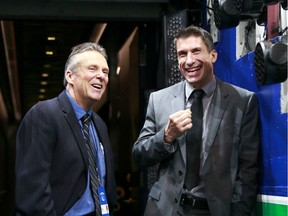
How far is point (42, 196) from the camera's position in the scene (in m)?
2.77

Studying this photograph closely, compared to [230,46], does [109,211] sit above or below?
below

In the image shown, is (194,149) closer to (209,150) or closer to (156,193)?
(209,150)

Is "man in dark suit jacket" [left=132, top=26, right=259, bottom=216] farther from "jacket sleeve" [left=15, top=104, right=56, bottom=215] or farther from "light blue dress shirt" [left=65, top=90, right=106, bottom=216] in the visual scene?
"jacket sleeve" [left=15, top=104, right=56, bottom=215]

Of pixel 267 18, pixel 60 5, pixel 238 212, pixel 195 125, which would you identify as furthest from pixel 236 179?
pixel 60 5

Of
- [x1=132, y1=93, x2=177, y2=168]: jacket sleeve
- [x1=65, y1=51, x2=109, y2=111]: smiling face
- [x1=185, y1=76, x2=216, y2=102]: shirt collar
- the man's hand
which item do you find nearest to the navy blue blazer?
[x1=65, y1=51, x2=109, y2=111]: smiling face

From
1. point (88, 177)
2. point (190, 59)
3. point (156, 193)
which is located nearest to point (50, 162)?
point (88, 177)

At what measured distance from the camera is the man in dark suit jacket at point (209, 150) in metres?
2.94

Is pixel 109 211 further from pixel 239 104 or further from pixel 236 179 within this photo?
pixel 239 104

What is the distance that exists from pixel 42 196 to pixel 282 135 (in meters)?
1.22

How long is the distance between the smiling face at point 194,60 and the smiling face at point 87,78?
1.41 ft

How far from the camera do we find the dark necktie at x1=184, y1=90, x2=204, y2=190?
2979 millimetres

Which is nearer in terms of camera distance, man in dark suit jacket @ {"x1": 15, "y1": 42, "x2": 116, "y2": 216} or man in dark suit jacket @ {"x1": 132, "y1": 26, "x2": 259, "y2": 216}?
man in dark suit jacket @ {"x1": 15, "y1": 42, "x2": 116, "y2": 216}

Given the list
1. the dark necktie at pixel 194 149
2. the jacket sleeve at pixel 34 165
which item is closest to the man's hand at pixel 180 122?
the dark necktie at pixel 194 149

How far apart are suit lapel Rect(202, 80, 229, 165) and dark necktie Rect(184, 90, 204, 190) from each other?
0.13 feet
